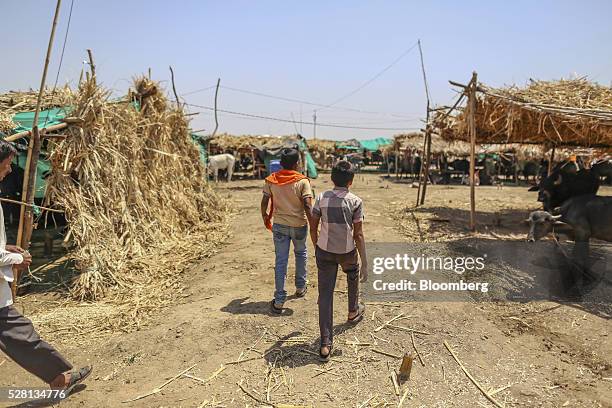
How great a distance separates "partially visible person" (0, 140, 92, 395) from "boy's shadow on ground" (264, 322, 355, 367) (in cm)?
166

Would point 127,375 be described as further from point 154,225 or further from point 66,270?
point 154,225

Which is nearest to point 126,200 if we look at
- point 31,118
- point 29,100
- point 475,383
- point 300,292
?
point 31,118

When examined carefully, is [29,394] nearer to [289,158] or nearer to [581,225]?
[289,158]

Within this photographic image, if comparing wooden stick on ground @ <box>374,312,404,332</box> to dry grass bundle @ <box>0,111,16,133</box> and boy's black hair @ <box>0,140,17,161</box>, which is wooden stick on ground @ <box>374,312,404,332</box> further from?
dry grass bundle @ <box>0,111,16,133</box>

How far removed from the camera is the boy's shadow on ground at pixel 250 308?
4.54 m

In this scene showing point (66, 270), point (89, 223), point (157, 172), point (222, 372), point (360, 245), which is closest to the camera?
point (222, 372)

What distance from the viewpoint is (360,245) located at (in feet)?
12.1

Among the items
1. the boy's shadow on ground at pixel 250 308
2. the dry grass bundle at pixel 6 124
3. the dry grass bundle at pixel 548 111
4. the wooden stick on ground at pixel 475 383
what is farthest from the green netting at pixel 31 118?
the dry grass bundle at pixel 548 111

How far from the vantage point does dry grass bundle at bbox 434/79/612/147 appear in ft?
21.4

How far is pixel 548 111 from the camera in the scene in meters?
6.55

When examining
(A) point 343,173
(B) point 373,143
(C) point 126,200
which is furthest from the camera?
(B) point 373,143

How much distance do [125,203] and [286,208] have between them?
11.4 ft

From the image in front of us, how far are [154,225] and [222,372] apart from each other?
435cm

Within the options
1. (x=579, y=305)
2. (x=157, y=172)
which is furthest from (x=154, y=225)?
(x=579, y=305)
